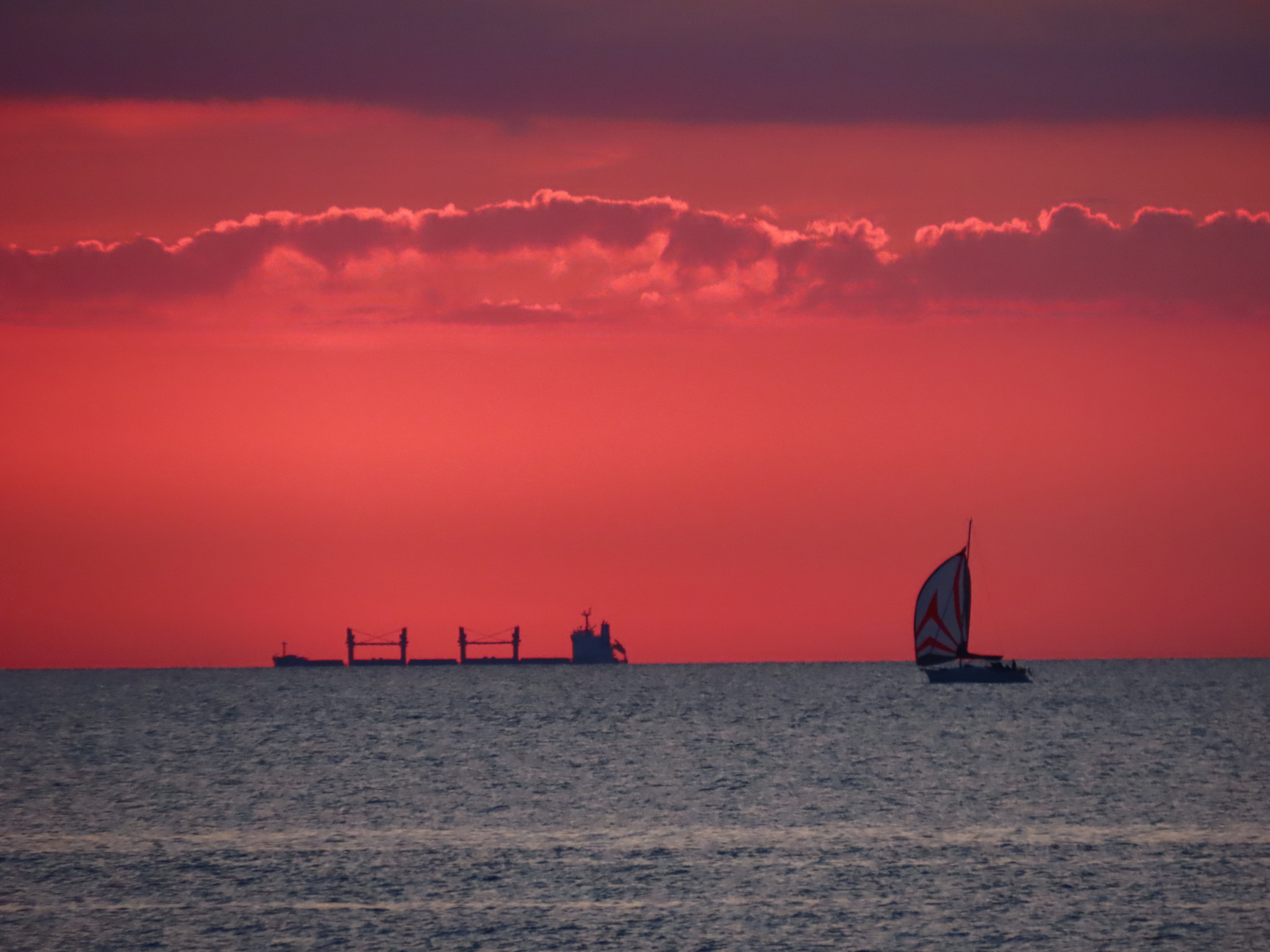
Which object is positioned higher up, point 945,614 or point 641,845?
point 945,614

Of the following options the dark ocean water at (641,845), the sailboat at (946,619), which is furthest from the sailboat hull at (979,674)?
the dark ocean water at (641,845)

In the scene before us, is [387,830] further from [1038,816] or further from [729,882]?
[1038,816]

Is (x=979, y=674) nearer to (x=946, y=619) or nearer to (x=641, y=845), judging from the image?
(x=946, y=619)

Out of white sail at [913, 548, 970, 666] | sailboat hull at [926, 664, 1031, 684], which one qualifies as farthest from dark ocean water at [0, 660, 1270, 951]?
sailboat hull at [926, 664, 1031, 684]

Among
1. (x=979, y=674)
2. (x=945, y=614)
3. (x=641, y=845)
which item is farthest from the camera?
(x=979, y=674)

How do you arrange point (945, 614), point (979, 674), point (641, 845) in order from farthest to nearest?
1. point (979, 674)
2. point (945, 614)
3. point (641, 845)

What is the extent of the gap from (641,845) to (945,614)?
123m

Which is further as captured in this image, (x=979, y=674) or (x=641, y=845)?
(x=979, y=674)

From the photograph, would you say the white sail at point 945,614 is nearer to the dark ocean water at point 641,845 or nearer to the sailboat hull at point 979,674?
the sailboat hull at point 979,674

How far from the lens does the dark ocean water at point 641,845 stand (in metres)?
42.1

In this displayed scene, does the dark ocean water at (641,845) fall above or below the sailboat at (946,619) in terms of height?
below

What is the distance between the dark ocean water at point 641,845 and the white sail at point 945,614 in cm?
5419

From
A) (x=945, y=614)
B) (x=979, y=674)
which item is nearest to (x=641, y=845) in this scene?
(x=945, y=614)

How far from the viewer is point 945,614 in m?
176
